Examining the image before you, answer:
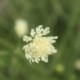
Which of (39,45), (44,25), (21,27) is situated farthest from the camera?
(44,25)

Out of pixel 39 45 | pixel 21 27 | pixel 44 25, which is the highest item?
pixel 44 25

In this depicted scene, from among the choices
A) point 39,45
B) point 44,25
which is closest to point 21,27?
point 44,25

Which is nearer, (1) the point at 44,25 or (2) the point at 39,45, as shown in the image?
(2) the point at 39,45

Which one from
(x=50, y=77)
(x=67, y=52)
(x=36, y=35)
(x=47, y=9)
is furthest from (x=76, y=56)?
(x=36, y=35)

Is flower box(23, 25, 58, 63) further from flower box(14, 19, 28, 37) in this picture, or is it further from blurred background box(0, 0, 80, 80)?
flower box(14, 19, 28, 37)

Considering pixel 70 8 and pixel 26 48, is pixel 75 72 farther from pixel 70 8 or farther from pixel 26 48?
pixel 26 48

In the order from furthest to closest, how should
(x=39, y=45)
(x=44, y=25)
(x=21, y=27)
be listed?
(x=44, y=25) < (x=21, y=27) < (x=39, y=45)

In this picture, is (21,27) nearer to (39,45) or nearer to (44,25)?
(44,25)
